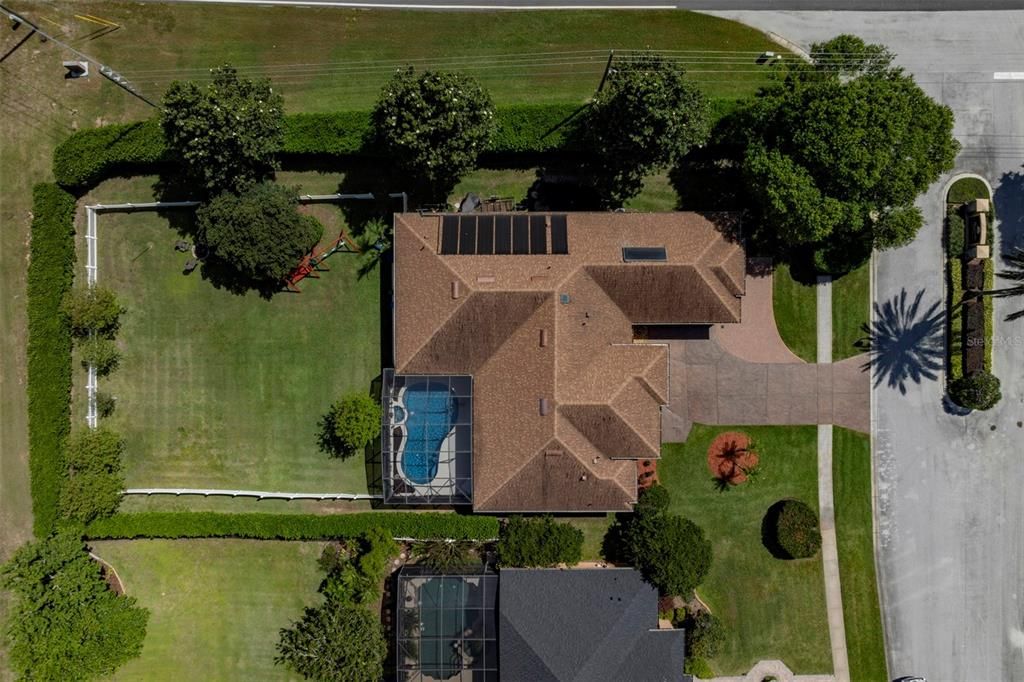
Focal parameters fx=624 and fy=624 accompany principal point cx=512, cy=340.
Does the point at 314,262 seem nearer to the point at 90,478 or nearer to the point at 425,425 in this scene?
the point at 425,425

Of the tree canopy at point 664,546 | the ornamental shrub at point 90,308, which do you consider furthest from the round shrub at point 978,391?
the ornamental shrub at point 90,308

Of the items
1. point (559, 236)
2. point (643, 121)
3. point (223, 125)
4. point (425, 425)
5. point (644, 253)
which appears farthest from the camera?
point (425, 425)

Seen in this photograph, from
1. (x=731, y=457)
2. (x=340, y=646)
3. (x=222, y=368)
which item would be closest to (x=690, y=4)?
(x=731, y=457)

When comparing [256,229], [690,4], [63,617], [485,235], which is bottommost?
[63,617]

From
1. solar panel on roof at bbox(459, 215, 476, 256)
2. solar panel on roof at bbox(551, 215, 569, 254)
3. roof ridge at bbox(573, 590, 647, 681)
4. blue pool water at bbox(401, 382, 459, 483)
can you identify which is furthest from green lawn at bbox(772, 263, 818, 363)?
blue pool water at bbox(401, 382, 459, 483)

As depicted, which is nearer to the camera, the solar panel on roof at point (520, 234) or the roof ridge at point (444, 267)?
the roof ridge at point (444, 267)

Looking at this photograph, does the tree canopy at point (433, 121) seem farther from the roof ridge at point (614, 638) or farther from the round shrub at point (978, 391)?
the round shrub at point (978, 391)
